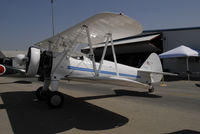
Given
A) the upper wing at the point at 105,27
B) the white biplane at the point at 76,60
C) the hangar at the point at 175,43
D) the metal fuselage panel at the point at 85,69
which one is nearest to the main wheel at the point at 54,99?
the white biplane at the point at 76,60

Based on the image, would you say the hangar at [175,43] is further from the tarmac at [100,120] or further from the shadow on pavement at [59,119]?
the shadow on pavement at [59,119]

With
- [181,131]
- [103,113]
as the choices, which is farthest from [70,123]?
[181,131]

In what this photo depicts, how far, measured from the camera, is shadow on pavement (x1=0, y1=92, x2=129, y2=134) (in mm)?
3744

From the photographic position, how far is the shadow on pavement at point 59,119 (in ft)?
12.3

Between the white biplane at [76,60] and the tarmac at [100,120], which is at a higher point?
the white biplane at [76,60]

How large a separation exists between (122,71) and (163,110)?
8.08 ft

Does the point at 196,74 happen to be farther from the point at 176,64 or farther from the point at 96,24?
the point at 96,24

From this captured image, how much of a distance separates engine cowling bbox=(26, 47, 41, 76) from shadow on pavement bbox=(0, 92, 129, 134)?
117 centimetres

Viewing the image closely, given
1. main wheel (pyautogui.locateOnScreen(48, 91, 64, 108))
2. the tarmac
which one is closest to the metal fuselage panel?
main wheel (pyautogui.locateOnScreen(48, 91, 64, 108))

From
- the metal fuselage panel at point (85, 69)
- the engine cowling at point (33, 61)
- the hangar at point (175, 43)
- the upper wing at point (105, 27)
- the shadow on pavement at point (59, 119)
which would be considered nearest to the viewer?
the shadow on pavement at point (59, 119)

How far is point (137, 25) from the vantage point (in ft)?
16.6

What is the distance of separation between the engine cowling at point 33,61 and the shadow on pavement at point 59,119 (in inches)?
46.0

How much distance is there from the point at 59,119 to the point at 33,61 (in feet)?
7.20

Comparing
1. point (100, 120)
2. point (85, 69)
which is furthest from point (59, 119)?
point (85, 69)
